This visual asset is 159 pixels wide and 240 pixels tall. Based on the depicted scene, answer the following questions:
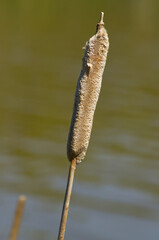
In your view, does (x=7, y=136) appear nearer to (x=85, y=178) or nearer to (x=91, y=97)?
(x=85, y=178)

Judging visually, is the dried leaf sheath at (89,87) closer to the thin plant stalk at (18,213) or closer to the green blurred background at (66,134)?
the thin plant stalk at (18,213)

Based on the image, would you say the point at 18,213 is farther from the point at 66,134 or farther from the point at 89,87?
the point at 66,134

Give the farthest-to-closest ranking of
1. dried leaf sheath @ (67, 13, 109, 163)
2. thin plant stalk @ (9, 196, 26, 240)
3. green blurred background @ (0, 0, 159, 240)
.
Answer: green blurred background @ (0, 0, 159, 240) → dried leaf sheath @ (67, 13, 109, 163) → thin plant stalk @ (9, 196, 26, 240)

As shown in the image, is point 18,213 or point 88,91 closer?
point 18,213

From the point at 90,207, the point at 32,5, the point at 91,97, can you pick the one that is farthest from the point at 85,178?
the point at 32,5

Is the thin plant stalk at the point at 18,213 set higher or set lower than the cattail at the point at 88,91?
lower

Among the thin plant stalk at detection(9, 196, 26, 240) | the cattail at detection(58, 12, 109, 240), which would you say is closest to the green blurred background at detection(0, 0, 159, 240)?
the cattail at detection(58, 12, 109, 240)

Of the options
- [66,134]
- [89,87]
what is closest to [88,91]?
[89,87]

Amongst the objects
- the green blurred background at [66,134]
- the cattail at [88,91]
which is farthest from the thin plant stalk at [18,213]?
the green blurred background at [66,134]

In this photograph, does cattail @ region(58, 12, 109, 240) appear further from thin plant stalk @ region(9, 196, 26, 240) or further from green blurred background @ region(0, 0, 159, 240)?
green blurred background @ region(0, 0, 159, 240)
